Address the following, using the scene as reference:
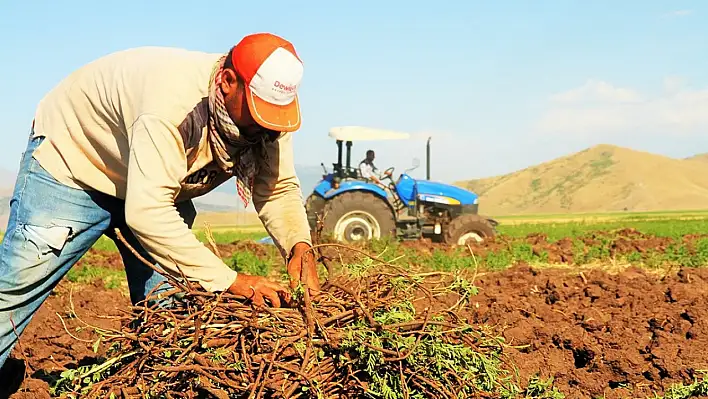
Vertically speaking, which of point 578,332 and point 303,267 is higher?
point 303,267

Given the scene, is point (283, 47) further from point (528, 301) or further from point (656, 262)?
point (656, 262)

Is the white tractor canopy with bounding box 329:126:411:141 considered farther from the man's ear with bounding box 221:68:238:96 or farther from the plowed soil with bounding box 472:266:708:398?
the man's ear with bounding box 221:68:238:96

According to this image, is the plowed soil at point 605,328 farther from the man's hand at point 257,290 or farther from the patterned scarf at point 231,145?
the patterned scarf at point 231,145

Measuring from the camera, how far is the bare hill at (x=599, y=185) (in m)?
79.0

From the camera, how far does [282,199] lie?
12.8 ft

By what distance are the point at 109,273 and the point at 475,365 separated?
830 cm

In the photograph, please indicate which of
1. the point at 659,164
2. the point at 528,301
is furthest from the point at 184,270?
the point at 659,164

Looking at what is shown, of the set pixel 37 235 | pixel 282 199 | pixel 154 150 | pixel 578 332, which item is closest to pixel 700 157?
pixel 578 332

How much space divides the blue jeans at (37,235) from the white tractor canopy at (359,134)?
1113 centimetres

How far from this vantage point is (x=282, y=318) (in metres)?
2.94

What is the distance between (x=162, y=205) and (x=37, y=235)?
0.79 m

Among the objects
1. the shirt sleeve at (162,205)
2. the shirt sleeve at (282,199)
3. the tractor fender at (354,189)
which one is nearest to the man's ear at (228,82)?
the shirt sleeve at (162,205)

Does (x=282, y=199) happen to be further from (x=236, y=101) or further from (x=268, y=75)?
(x=268, y=75)

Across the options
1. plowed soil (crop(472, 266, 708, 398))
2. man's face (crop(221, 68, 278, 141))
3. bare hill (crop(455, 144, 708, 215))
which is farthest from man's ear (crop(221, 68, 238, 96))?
bare hill (crop(455, 144, 708, 215))
